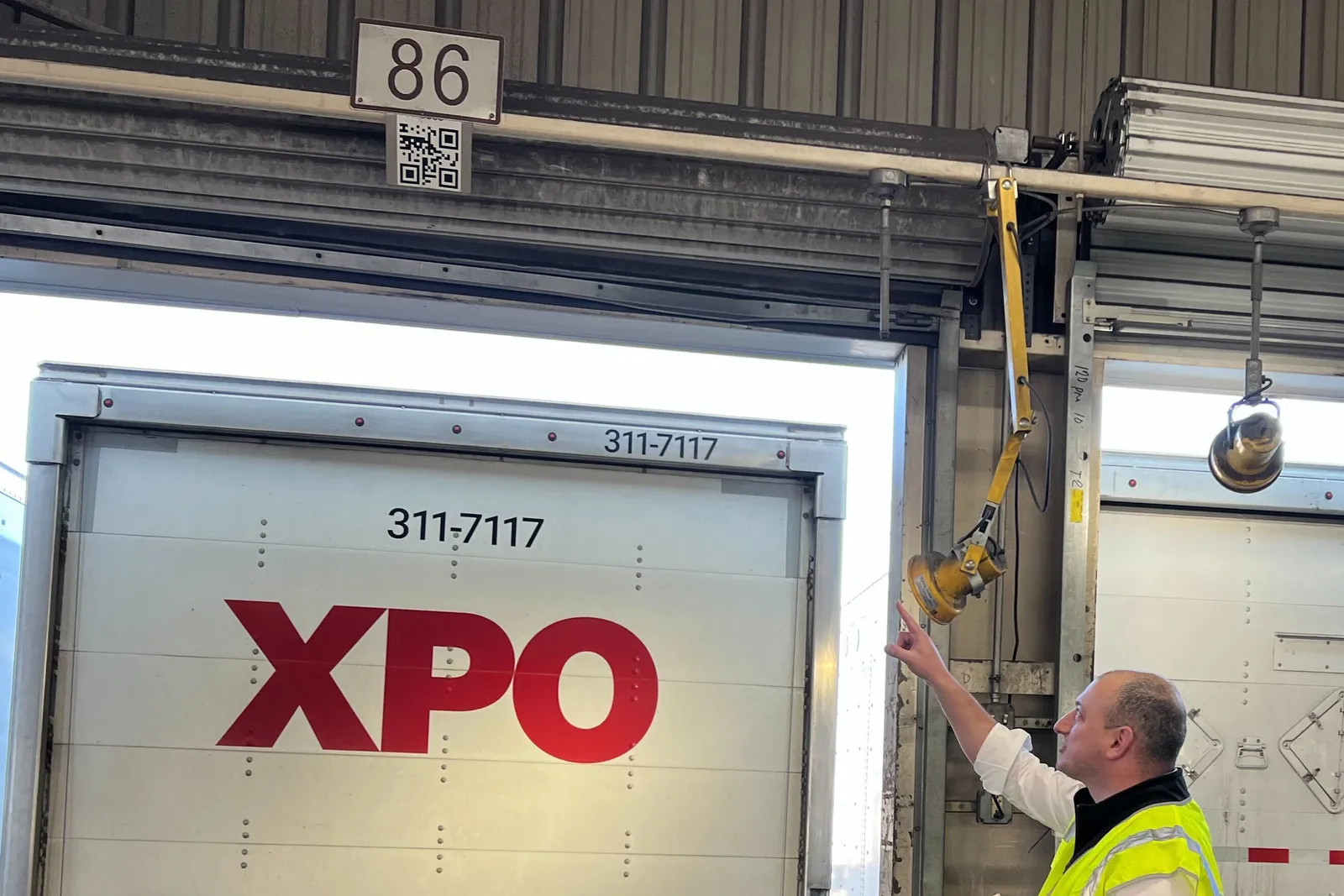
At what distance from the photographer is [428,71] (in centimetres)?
446

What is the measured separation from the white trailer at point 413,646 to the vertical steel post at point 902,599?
1.27ft

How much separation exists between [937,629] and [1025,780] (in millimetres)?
1090

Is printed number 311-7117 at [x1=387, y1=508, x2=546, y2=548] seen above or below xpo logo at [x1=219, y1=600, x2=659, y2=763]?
above

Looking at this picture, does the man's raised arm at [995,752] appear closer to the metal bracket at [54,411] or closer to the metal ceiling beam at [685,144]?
the metal ceiling beam at [685,144]

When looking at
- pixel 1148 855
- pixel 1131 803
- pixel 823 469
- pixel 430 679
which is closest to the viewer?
pixel 1148 855

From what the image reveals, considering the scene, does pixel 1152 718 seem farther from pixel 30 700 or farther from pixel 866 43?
pixel 30 700

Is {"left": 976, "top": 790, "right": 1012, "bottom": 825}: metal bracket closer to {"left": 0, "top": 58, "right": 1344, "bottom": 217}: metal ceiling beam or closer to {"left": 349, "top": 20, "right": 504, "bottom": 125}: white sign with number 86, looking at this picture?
{"left": 0, "top": 58, "right": 1344, "bottom": 217}: metal ceiling beam

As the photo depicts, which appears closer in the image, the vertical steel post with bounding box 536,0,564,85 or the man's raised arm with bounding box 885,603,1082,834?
the man's raised arm with bounding box 885,603,1082,834

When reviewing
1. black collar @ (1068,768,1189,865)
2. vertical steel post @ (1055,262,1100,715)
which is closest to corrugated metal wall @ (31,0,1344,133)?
vertical steel post @ (1055,262,1100,715)

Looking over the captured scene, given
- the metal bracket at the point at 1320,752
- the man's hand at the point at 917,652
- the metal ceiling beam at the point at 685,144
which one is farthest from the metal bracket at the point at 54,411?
the metal bracket at the point at 1320,752

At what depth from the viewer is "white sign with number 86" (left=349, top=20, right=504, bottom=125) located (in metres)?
4.43

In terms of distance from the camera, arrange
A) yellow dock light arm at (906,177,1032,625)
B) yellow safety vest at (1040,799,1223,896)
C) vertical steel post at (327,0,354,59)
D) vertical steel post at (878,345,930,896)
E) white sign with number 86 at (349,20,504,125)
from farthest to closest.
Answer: vertical steel post at (327,0,354,59) → vertical steel post at (878,345,930,896) → yellow dock light arm at (906,177,1032,625) → white sign with number 86 at (349,20,504,125) → yellow safety vest at (1040,799,1223,896)

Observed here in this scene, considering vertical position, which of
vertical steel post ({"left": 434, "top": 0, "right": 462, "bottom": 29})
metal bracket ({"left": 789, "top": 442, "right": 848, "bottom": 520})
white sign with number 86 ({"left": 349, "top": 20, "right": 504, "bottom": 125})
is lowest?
metal bracket ({"left": 789, "top": 442, "right": 848, "bottom": 520})

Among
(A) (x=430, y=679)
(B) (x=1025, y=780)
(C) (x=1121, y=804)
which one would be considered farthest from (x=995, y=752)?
(A) (x=430, y=679)
